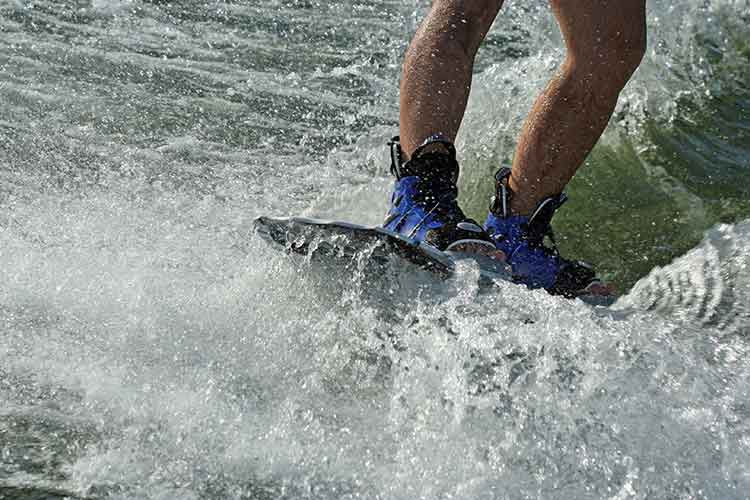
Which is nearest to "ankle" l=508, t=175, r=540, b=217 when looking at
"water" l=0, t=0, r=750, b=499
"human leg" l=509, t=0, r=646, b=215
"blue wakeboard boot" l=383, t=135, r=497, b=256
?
"human leg" l=509, t=0, r=646, b=215

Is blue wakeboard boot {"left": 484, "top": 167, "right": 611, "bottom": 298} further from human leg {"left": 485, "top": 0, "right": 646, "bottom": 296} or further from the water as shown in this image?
the water

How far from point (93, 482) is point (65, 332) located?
67cm

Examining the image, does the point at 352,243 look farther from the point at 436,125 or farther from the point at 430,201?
the point at 436,125

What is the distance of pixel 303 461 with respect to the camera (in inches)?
87.7

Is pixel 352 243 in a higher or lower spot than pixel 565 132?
lower

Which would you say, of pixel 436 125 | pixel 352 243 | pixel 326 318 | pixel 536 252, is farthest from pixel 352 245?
pixel 536 252

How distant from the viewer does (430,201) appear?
309cm

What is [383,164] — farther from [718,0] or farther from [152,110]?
[718,0]

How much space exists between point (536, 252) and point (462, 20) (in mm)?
733

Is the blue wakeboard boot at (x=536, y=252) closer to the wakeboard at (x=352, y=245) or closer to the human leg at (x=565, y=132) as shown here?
the human leg at (x=565, y=132)

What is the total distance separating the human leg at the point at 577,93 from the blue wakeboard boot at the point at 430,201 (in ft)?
0.78

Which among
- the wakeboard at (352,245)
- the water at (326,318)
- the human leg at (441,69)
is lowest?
the water at (326,318)

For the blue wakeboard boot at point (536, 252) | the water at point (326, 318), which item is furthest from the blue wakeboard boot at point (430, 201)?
the water at point (326, 318)

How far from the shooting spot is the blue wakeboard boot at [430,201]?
3018 mm
